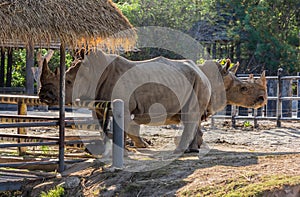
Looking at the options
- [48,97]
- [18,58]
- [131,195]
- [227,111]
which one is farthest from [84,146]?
[18,58]

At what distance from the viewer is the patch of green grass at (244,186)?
5.90m

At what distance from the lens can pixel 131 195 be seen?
6.51 metres

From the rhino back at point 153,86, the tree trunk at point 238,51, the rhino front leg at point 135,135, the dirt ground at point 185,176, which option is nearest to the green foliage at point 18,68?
the tree trunk at point 238,51

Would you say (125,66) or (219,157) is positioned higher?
(125,66)

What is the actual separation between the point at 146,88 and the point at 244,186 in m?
3.39

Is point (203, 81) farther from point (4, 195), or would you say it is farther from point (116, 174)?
point (4, 195)

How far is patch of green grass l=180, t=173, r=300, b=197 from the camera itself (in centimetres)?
590

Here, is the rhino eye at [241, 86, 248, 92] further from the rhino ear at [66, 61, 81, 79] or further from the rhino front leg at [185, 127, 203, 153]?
the rhino ear at [66, 61, 81, 79]

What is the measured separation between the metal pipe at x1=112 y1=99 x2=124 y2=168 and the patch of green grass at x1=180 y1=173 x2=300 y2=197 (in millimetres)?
1407

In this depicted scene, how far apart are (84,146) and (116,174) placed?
142 cm

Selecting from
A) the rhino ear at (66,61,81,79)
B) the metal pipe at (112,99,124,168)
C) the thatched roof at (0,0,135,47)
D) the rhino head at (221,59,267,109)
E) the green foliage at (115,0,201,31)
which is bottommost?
the metal pipe at (112,99,124,168)

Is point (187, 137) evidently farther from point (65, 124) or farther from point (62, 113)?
point (62, 113)

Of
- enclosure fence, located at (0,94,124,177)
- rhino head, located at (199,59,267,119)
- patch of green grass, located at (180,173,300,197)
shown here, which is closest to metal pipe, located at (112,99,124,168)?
enclosure fence, located at (0,94,124,177)

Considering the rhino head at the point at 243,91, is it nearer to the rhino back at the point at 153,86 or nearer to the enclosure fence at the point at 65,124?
the rhino back at the point at 153,86
